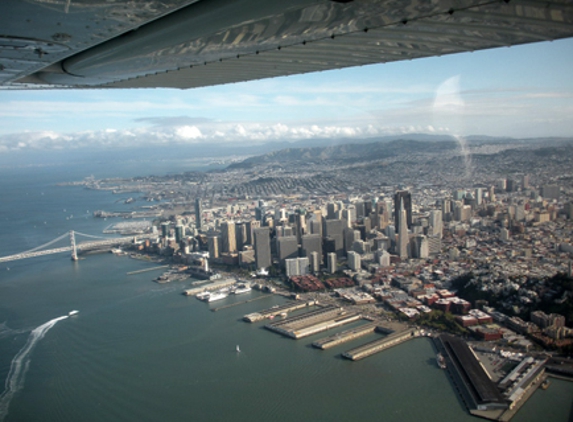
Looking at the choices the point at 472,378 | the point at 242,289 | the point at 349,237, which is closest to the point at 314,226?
the point at 349,237

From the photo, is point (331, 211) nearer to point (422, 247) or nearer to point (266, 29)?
point (422, 247)

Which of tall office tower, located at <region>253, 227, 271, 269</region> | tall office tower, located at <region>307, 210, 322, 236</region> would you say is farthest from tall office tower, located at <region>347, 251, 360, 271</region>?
tall office tower, located at <region>253, 227, 271, 269</region>

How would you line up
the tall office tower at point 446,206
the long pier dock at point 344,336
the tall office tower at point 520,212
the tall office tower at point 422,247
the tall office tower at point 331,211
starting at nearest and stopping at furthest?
the long pier dock at point 344,336
the tall office tower at point 422,247
the tall office tower at point 520,212
the tall office tower at point 446,206
the tall office tower at point 331,211

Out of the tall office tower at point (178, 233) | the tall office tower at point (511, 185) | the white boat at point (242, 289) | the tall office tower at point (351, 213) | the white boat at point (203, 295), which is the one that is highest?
the tall office tower at point (511, 185)

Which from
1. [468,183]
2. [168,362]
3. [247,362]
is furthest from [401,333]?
[468,183]

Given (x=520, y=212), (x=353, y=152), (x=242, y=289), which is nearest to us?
(x=242, y=289)

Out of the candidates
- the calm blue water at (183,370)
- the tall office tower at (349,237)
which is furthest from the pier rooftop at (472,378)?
the tall office tower at (349,237)

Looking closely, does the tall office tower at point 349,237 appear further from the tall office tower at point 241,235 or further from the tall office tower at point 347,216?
the tall office tower at point 241,235
